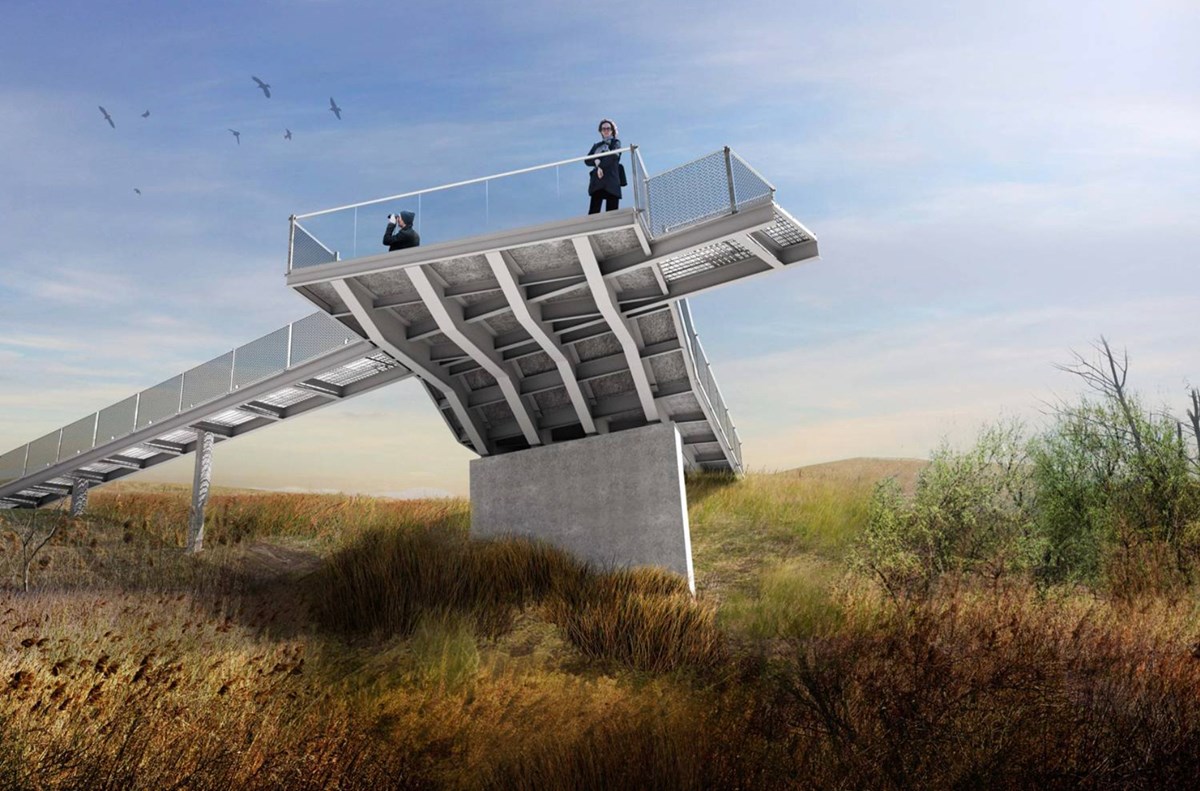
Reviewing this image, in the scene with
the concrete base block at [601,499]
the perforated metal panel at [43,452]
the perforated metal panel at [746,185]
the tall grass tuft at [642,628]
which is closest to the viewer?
the tall grass tuft at [642,628]

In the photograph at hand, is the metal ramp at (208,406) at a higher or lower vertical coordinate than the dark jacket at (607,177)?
lower

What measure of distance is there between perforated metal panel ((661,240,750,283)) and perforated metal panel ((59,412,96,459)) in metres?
17.0

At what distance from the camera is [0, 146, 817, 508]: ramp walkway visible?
1262cm

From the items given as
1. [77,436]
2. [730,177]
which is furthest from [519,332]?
[77,436]

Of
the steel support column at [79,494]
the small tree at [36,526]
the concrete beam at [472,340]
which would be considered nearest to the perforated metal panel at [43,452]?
the steel support column at [79,494]

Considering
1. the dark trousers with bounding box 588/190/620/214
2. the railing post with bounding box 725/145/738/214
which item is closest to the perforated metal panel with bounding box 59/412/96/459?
the dark trousers with bounding box 588/190/620/214

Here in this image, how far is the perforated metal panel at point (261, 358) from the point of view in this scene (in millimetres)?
18375

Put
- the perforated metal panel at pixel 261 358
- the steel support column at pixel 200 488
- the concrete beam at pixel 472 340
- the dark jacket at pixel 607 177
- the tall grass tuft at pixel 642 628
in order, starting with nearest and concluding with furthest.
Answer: the tall grass tuft at pixel 642 628 → the dark jacket at pixel 607 177 → the concrete beam at pixel 472 340 → the perforated metal panel at pixel 261 358 → the steel support column at pixel 200 488

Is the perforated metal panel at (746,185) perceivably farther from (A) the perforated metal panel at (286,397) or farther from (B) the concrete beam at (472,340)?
(A) the perforated metal panel at (286,397)

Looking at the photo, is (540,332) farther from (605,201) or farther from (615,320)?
(605,201)

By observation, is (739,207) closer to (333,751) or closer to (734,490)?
(333,751)

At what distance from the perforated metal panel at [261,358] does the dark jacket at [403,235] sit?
18.9 ft

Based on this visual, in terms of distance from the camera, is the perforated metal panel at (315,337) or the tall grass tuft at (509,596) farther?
the perforated metal panel at (315,337)

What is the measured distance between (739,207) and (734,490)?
12.3 m
